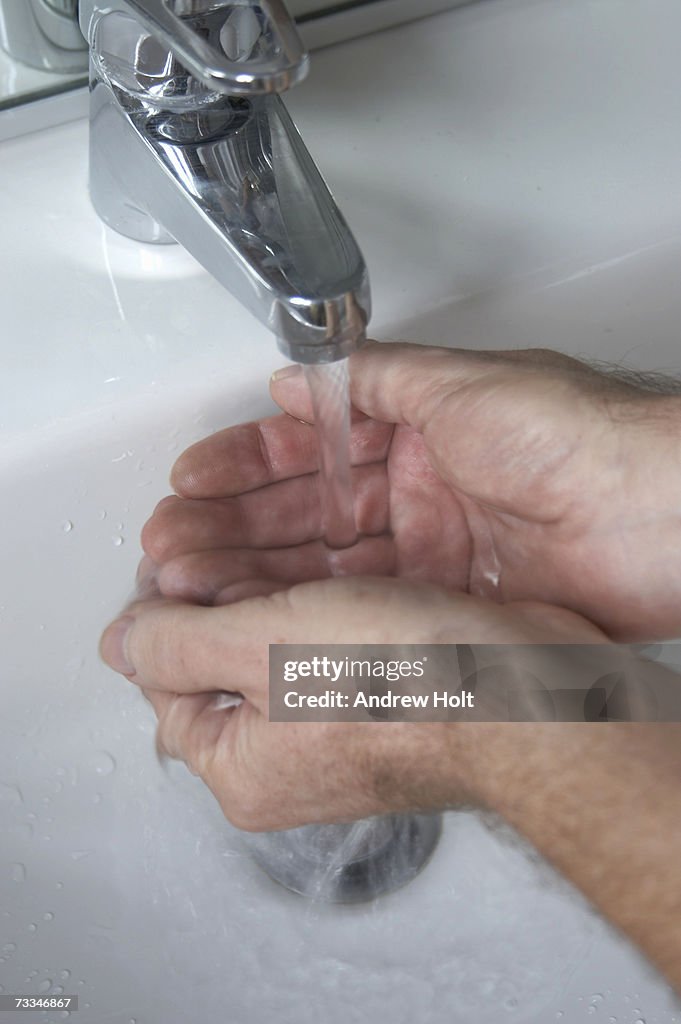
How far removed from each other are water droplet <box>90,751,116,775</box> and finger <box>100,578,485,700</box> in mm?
55

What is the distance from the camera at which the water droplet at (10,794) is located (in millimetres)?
418

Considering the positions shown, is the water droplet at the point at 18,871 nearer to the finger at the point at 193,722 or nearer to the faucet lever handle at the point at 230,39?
the finger at the point at 193,722

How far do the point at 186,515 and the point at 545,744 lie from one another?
17 centimetres

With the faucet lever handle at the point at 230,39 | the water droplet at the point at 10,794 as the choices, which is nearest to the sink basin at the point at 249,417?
the water droplet at the point at 10,794

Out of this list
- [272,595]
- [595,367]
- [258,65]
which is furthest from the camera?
[595,367]

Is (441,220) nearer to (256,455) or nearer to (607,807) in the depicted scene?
(256,455)

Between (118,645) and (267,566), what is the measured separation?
0.24ft

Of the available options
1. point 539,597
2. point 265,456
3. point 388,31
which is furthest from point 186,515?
point 388,31

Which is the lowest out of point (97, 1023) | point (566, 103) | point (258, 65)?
point (97, 1023)

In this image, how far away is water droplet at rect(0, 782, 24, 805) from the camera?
418mm

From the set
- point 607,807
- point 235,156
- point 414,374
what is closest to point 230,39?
point 235,156

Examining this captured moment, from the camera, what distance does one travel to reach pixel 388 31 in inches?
20.9

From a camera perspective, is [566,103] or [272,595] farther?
[566,103]

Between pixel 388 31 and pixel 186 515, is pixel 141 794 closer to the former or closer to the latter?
pixel 186 515
